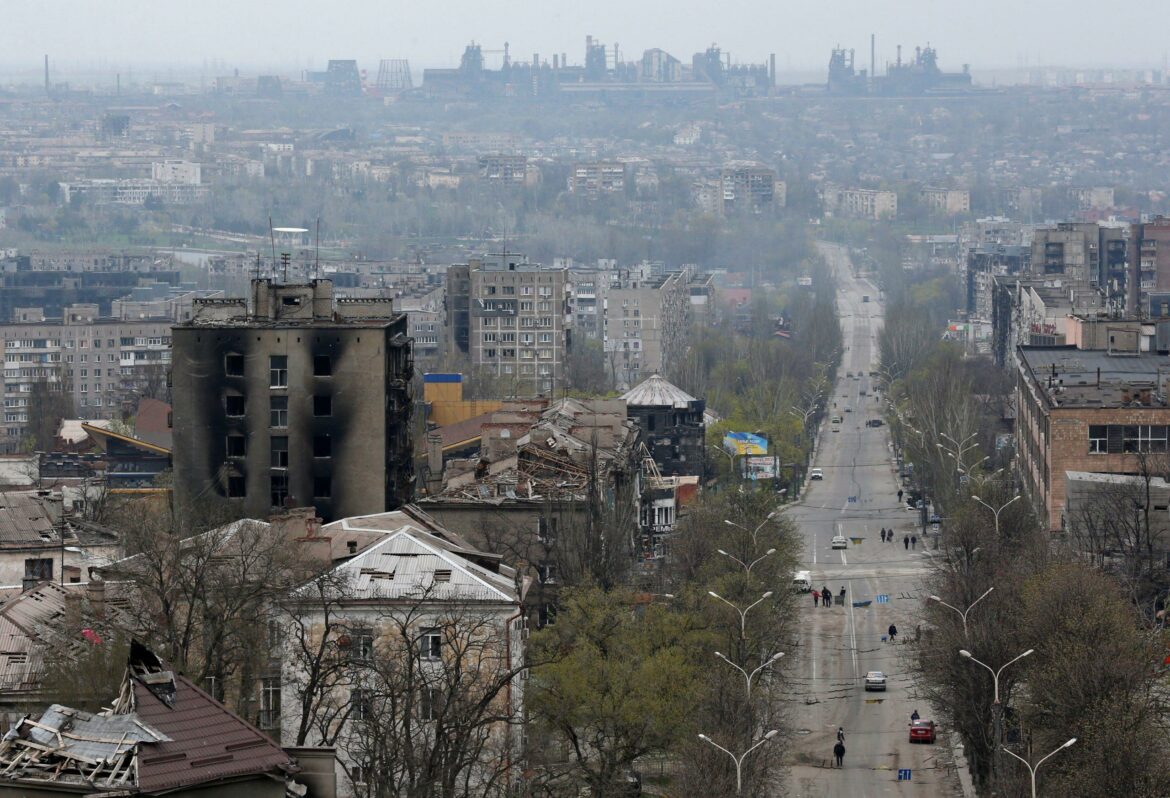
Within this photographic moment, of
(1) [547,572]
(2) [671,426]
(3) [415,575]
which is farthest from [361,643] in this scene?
(2) [671,426]

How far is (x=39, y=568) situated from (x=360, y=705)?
33.2 ft

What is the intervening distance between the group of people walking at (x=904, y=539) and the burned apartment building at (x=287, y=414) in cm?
2155

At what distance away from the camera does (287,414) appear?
154ft

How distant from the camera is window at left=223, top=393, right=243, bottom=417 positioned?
4706 centimetres

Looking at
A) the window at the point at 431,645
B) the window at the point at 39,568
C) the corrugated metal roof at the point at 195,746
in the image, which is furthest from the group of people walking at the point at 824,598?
the corrugated metal roof at the point at 195,746

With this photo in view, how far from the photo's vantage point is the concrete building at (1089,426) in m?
56.8

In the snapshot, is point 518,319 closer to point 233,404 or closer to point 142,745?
point 233,404

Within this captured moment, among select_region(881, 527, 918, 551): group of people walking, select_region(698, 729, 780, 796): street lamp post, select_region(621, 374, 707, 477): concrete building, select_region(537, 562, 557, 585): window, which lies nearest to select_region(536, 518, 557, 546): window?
select_region(537, 562, 557, 585): window

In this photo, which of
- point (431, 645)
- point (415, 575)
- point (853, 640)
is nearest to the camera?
point (431, 645)

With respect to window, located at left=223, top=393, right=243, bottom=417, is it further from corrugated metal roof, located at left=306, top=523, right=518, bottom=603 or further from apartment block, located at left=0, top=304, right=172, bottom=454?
apartment block, located at left=0, top=304, right=172, bottom=454

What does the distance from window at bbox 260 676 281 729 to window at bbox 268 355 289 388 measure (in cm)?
1592

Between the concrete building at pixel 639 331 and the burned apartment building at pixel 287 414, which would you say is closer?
the burned apartment building at pixel 287 414

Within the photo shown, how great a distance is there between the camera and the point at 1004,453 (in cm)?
7606

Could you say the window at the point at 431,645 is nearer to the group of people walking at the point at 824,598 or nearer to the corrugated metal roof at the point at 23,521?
the corrugated metal roof at the point at 23,521
